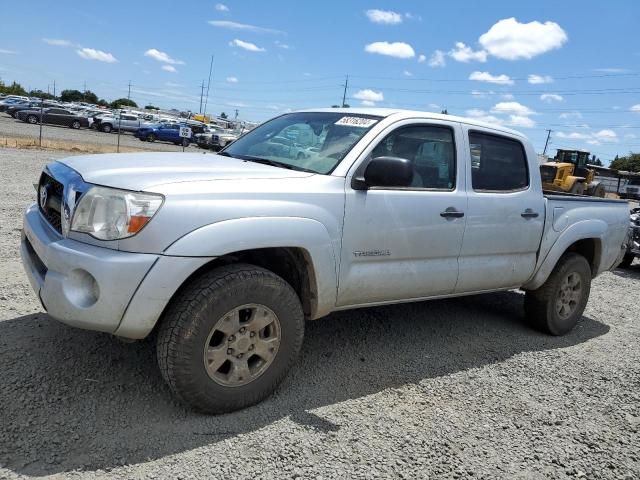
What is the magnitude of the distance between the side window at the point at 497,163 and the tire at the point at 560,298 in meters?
1.02

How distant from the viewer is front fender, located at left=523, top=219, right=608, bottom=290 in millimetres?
4898

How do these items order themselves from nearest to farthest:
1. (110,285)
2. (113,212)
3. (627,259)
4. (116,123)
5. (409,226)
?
(110,285), (113,212), (409,226), (627,259), (116,123)

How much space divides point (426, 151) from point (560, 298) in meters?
2.30

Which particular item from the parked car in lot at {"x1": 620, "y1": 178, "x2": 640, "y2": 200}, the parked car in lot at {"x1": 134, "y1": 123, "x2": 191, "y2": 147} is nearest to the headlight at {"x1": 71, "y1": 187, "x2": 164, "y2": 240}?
the parked car in lot at {"x1": 134, "y1": 123, "x2": 191, "y2": 147}

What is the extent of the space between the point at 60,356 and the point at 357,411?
196cm

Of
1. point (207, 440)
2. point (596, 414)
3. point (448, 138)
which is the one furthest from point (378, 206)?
point (596, 414)

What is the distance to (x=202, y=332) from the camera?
2902mm

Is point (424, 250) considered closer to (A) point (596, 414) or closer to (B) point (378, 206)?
(B) point (378, 206)

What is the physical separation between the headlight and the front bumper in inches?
3.6

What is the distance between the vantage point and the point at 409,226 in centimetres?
374

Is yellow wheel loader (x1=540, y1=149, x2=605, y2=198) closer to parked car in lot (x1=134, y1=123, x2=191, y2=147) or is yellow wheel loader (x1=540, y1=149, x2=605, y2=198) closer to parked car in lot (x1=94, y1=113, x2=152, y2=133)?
parked car in lot (x1=134, y1=123, x2=191, y2=147)

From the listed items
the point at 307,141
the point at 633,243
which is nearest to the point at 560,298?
the point at 307,141

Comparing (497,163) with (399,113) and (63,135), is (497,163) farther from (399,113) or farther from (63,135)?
(63,135)

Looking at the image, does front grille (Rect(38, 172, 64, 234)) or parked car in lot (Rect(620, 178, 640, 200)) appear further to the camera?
parked car in lot (Rect(620, 178, 640, 200))
